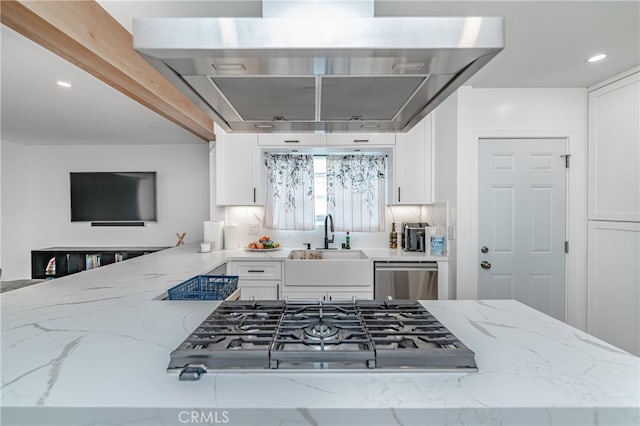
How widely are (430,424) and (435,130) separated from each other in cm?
287

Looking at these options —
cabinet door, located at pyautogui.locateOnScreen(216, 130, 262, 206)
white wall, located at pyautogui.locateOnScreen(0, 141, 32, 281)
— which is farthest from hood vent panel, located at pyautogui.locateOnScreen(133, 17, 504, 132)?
white wall, located at pyautogui.locateOnScreen(0, 141, 32, 281)

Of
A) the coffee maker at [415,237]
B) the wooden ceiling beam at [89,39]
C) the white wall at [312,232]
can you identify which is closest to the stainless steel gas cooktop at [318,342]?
the wooden ceiling beam at [89,39]

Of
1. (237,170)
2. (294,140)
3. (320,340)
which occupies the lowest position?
(320,340)

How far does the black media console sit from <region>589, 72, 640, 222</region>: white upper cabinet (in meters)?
4.93

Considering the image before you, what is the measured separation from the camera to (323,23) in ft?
2.75

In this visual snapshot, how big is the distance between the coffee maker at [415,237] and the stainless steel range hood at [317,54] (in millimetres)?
2069

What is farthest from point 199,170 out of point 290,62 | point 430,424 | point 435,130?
point 430,424

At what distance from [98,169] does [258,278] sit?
3.24 meters

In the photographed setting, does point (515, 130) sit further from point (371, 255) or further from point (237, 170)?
point (237, 170)

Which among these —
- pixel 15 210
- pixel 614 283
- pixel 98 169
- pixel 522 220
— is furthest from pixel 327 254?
pixel 15 210

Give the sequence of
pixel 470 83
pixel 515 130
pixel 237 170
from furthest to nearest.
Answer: pixel 237 170
pixel 515 130
pixel 470 83

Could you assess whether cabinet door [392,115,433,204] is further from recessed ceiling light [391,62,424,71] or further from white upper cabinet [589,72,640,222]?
recessed ceiling light [391,62,424,71]

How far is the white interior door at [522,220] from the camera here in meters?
2.72

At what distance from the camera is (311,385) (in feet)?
2.49
